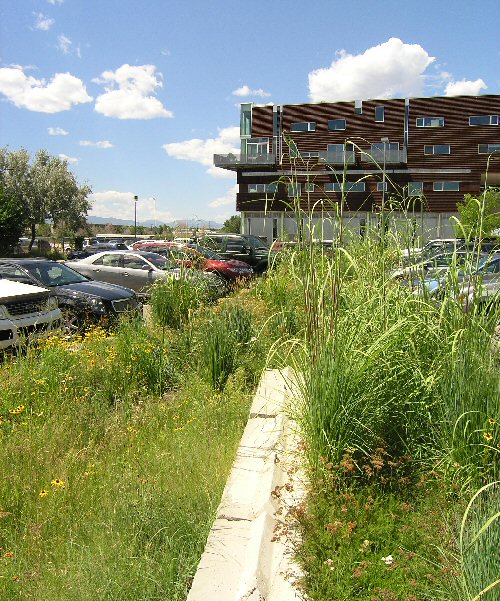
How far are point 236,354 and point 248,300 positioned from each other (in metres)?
3.15

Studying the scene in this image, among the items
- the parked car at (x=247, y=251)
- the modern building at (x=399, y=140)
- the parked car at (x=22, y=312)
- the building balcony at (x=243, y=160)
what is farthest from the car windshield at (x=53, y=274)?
the building balcony at (x=243, y=160)

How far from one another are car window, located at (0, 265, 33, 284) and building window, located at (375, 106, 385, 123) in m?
44.0

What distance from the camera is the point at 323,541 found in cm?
279

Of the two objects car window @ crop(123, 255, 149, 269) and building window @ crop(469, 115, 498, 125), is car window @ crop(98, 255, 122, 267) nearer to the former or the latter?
car window @ crop(123, 255, 149, 269)

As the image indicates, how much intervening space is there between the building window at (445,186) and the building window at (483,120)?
5.24 m

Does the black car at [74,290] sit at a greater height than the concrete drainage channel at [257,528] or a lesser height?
greater

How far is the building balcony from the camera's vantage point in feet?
165

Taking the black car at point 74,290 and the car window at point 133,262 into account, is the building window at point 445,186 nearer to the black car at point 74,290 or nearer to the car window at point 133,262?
the car window at point 133,262

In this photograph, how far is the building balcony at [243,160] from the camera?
50.2 meters

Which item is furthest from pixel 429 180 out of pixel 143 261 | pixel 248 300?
pixel 248 300

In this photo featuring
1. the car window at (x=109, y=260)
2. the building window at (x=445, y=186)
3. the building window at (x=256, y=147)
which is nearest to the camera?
the car window at (x=109, y=260)

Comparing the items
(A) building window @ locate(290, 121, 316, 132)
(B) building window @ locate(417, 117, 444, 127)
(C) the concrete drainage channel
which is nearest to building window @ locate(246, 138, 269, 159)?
(A) building window @ locate(290, 121, 316, 132)

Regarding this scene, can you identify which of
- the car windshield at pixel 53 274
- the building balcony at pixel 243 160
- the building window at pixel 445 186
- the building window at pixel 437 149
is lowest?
the car windshield at pixel 53 274

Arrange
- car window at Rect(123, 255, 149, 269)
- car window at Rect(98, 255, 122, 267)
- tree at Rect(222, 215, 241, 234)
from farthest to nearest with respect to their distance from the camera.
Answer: tree at Rect(222, 215, 241, 234) → car window at Rect(98, 255, 122, 267) → car window at Rect(123, 255, 149, 269)
